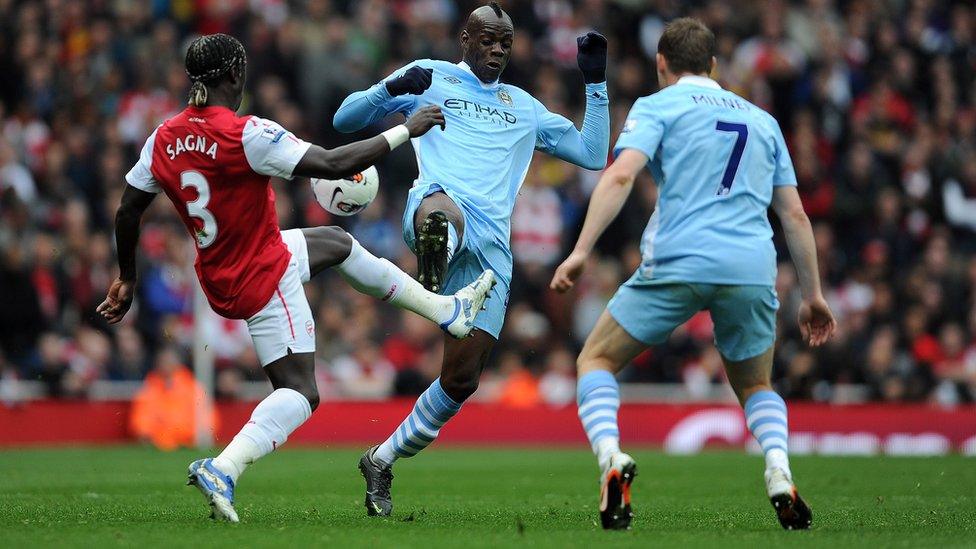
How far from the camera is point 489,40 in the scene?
9266 mm

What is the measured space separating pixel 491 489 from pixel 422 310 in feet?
9.40

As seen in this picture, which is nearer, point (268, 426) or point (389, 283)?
point (268, 426)

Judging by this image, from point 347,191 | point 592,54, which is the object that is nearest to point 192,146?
point 347,191

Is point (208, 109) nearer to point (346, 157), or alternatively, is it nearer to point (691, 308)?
point (346, 157)

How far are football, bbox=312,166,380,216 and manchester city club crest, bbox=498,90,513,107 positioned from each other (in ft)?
3.27

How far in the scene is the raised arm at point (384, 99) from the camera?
8.62 meters

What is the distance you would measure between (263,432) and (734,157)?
283cm

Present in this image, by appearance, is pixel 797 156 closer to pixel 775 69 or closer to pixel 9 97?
pixel 775 69

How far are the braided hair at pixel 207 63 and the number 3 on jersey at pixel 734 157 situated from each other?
263 cm

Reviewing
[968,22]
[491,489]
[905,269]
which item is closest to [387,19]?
[905,269]

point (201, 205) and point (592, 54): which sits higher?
point (592, 54)

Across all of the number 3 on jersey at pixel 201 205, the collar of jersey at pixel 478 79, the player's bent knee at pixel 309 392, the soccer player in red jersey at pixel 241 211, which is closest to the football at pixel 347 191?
the soccer player in red jersey at pixel 241 211

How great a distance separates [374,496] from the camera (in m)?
8.83

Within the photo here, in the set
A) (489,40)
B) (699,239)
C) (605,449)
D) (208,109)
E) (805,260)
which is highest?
(489,40)
